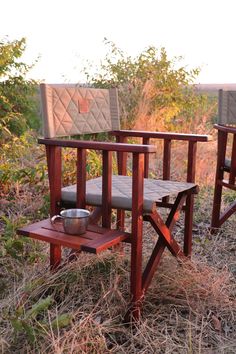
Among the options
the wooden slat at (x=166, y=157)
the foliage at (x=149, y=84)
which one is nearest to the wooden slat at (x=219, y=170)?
the wooden slat at (x=166, y=157)

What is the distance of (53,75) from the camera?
6.11 metres

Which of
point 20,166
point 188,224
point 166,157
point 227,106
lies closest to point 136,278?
point 188,224

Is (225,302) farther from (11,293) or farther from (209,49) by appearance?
(209,49)

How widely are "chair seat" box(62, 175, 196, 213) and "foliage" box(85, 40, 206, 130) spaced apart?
3.49 meters

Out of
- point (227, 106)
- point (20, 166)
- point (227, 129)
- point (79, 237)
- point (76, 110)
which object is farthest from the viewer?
point (20, 166)

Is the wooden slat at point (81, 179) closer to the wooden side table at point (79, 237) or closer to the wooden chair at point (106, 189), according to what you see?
the wooden chair at point (106, 189)

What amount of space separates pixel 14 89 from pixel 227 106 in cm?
341

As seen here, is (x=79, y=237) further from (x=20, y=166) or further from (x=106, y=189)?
(x=20, y=166)

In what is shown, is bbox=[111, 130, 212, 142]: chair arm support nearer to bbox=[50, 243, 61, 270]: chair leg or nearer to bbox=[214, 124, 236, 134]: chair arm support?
bbox=[214, 124, 236, 134]: chair arm support

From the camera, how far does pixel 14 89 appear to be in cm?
584

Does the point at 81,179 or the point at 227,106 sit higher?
the point at 227,106

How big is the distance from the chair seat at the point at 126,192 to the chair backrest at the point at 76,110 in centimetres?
30

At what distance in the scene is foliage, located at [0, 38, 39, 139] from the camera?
507 cm

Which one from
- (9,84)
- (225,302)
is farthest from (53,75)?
(225,302)
